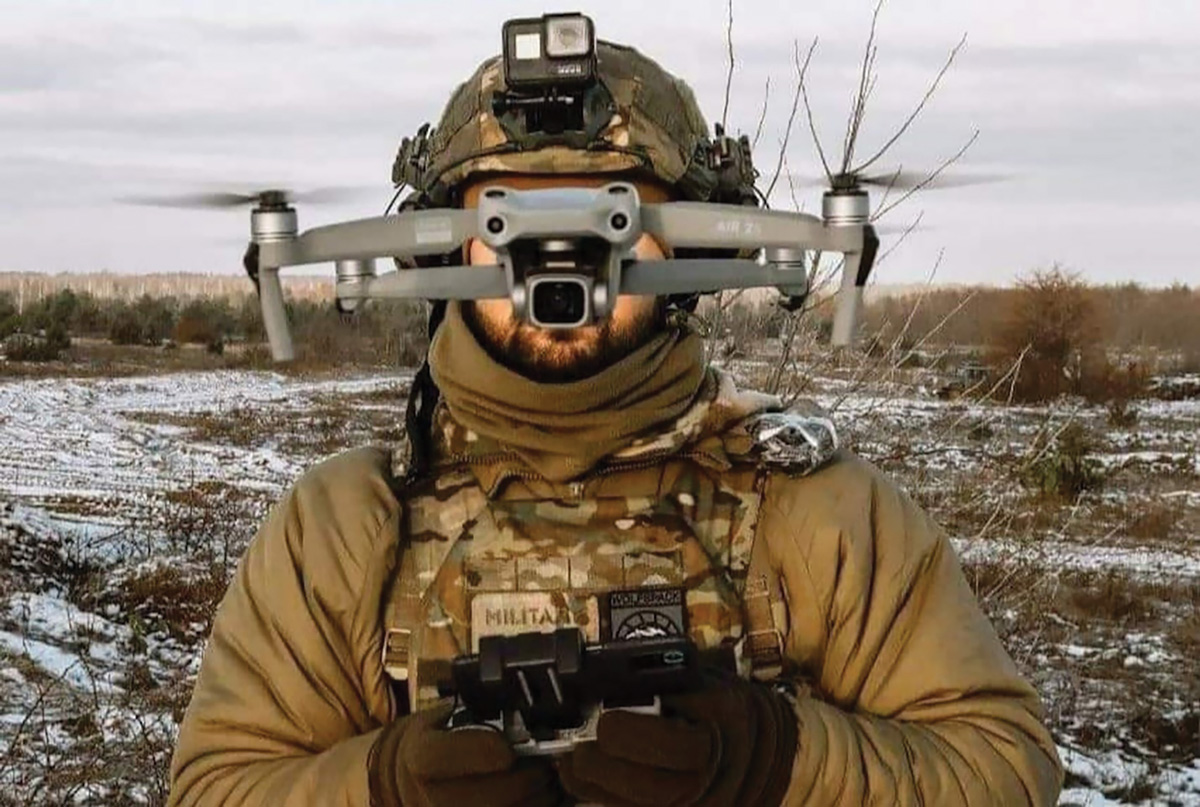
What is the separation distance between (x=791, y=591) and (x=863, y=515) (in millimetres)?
176

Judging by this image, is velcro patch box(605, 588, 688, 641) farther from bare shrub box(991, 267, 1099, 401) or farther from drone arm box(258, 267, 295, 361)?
bare shrub box(991, 267, 1099, 401)

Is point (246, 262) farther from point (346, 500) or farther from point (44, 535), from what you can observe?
point (44, 535)

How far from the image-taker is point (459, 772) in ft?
5.54

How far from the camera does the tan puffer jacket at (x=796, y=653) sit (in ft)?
6.36

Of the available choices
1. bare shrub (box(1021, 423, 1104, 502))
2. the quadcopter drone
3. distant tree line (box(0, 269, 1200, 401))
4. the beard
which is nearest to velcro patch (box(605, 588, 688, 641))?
the beard

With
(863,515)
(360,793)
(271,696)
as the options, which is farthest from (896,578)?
(271,696)

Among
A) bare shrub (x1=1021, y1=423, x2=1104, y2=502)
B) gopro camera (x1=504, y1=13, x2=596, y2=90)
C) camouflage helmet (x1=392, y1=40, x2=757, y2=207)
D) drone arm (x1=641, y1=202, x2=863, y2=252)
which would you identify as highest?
gopro camera (x1=504, y1=13, x2=596, y2=90)

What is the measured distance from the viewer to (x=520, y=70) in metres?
1.87

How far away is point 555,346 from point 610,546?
35 cm

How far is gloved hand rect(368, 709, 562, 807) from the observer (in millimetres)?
1686

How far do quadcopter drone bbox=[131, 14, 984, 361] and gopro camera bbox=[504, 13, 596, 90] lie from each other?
0.36 metres

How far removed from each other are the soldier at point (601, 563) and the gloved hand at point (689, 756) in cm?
9

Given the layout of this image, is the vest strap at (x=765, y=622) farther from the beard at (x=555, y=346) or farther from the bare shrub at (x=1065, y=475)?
the bare shrub at (x=1065, y=475)

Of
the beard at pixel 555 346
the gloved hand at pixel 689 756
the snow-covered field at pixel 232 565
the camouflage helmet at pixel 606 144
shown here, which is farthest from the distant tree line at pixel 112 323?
the gloved hand at pixel 689 756
